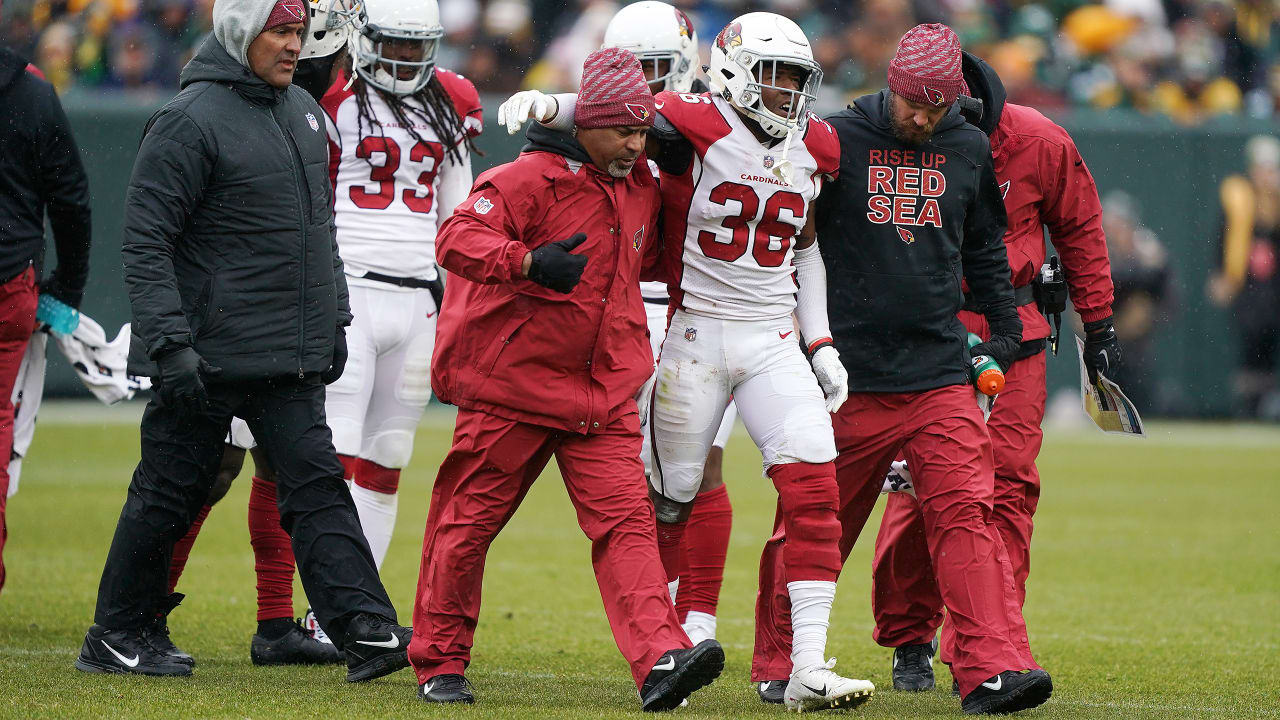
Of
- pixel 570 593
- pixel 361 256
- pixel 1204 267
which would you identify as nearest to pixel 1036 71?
pixel 1204 267

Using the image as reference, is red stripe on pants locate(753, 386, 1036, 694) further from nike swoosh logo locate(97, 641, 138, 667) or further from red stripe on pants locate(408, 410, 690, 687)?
nike swoosh logo locate(97, 641, 138, 667)

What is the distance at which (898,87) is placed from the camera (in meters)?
5.23

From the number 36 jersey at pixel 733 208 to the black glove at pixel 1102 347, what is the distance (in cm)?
133

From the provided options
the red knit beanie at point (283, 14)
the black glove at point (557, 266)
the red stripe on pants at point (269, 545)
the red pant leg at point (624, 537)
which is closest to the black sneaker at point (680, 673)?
the red pant leg at point (624, 537)

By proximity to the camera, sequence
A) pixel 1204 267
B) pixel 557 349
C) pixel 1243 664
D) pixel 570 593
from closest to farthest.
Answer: pixel 557 349
pixel 1243 664
pixel 570 593
pixel 1204 267

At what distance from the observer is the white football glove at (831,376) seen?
207 inches

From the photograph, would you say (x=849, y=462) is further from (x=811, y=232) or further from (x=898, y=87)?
(x=898, y=87)

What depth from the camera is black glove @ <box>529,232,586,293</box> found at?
A: 472 cm

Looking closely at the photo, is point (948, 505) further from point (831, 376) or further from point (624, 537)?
point (624, 537)

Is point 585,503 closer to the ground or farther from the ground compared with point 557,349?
closer to the ground

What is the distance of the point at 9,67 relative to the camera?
5805 millimetres

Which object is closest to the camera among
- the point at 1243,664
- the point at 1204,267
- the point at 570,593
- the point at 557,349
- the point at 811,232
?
the point at 557,349

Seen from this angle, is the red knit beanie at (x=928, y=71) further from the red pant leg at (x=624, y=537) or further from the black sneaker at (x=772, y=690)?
the black sneaker at (x=772, y=690)

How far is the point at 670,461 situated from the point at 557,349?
0.64 meters
